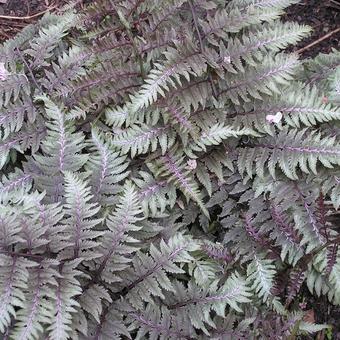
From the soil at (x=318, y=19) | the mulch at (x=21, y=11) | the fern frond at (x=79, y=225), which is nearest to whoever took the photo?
the fern frond at (x=79, y=225)

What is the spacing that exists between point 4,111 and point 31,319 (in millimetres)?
1281

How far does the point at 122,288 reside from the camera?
2611 mm

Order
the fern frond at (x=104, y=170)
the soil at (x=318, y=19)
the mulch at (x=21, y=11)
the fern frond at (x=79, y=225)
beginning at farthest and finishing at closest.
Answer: the mulch at (x=21, y=11), the soil at (x=318, y=19), the fern frond at (x=104, y=170), the fern frond at (x=79, y=225)

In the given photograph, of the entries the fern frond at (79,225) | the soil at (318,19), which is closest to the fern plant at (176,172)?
the fern frond at (79,225)

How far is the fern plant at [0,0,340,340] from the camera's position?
2.53m

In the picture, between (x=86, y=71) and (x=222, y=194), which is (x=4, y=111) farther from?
(x=222, y=194)

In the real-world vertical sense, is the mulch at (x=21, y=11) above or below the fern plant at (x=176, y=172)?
above

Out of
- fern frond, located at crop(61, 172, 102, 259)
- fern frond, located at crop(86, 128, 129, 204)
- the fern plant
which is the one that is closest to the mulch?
the fern plant

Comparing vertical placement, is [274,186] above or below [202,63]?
below

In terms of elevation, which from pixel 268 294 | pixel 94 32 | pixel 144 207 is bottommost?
pixel 268 294

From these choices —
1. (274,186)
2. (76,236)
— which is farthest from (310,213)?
(76,236)

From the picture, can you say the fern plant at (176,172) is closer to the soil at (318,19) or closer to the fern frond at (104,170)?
the fern frond at (104,170)

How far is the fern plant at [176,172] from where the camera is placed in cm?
253

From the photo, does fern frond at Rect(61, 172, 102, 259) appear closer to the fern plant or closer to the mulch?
the fern plant
